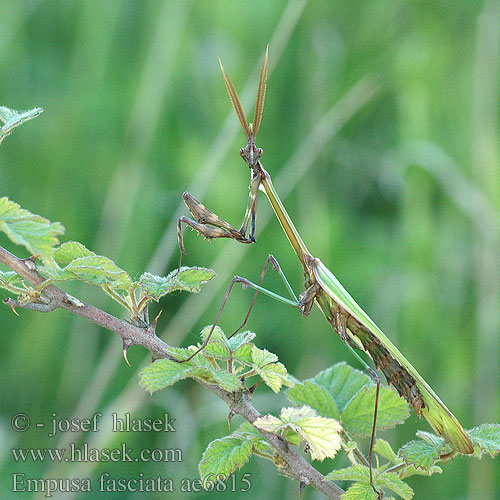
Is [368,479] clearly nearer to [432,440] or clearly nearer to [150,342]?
[432,440]

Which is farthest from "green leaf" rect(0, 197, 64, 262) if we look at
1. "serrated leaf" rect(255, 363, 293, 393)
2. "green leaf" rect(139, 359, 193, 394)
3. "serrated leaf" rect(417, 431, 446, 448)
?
"serrated leaf" rect(417, 431, 446, 448)

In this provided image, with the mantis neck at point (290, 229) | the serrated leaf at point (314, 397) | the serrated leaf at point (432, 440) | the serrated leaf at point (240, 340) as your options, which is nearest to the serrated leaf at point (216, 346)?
the serrated leaf at point (240, 340)

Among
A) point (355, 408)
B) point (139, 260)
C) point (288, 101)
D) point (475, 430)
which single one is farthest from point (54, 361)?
point (475, 430)

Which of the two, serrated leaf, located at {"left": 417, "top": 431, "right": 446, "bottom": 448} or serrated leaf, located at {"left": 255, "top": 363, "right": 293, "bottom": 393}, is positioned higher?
serrated leaf, located at {"left": 255, "top": 363, "right": 293, "bottom": 393}

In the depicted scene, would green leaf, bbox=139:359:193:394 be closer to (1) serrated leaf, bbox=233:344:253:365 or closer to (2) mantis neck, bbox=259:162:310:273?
(1) serrated leaf, bbox=233:344:253:365

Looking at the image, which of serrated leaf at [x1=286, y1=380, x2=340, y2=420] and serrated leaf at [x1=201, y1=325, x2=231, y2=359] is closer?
serrated leaf at [x1=201, y1=325, x2=231, y2=359]

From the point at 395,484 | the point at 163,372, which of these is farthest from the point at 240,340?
the point at 395,484
